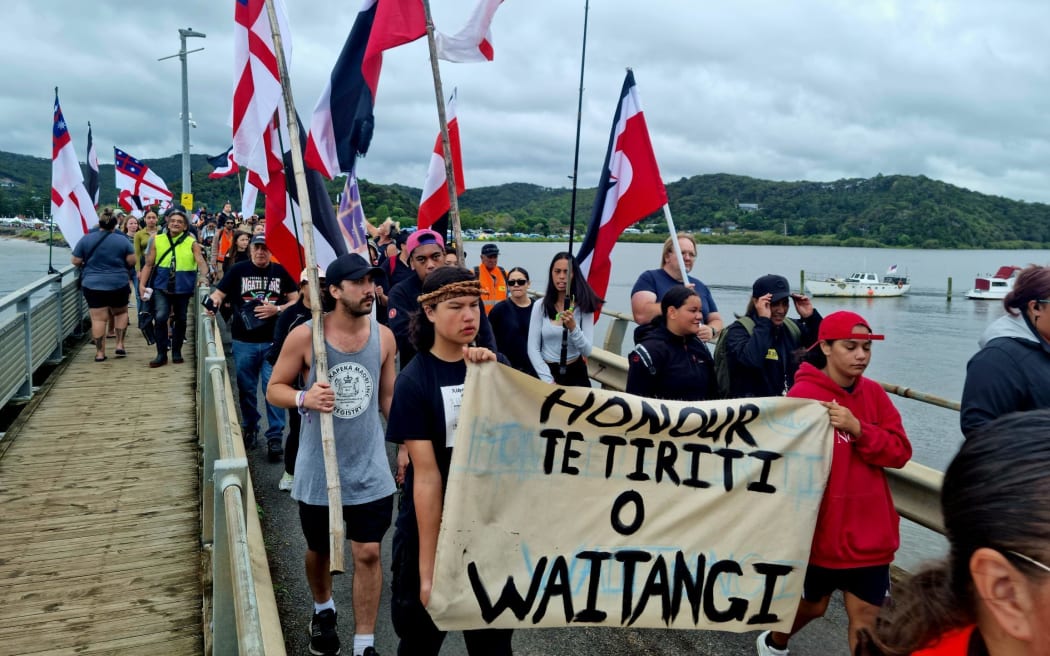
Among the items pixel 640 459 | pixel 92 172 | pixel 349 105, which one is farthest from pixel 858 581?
pixel 92 172

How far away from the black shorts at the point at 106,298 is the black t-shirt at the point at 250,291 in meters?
3.57

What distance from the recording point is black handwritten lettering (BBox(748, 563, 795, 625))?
3.50m

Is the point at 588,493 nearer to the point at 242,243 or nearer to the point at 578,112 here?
the point at 578,112

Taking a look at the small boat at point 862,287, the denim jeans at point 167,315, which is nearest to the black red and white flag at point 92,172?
the denim jeans at point 167,315

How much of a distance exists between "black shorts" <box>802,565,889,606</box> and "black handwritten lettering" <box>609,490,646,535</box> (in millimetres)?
930

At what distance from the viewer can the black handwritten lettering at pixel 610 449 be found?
11.3 ft

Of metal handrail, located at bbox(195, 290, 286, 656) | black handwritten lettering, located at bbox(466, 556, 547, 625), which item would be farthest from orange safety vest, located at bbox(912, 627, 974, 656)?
black handwritten lettering, located at bbox(466, 556, 547, 625)

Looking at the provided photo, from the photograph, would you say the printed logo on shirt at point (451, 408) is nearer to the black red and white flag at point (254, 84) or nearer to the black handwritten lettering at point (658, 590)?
the black handwritten lettering at point (658, 590)

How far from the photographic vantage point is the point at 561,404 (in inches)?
134

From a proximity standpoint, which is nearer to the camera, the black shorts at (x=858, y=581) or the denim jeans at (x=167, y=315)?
the black shorts at (x=858, y=581)

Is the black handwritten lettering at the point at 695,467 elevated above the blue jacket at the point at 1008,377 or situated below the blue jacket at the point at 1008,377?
below

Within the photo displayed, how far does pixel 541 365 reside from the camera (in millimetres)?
6363

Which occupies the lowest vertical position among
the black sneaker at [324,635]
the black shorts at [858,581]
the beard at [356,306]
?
the black sneaker at [324,635]

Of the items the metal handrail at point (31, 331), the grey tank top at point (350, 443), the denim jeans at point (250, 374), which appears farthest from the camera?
the metal handrail at point (31, 331)
